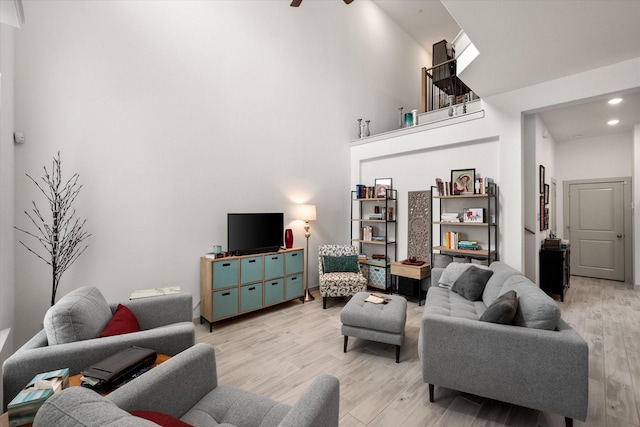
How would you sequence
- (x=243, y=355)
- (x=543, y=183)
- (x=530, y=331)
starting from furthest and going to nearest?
(x=543, y=183) < (x=243, y=355) < (x=530, y=331)

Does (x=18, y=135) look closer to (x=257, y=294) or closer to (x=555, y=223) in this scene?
(x=257, y=294)

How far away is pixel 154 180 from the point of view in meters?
3.42

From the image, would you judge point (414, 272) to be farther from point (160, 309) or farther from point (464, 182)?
point (160, 309)

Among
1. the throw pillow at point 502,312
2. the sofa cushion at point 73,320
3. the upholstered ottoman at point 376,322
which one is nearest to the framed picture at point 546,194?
the upholstered ottoman at point 376,322

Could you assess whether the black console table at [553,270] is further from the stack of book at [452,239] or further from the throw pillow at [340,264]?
the throw pillow at [340,264]

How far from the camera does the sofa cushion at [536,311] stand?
189 centimetres

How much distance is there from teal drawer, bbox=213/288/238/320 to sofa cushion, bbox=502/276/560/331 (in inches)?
119

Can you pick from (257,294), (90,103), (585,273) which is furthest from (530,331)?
(585,273)

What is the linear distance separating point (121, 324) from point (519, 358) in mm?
2726

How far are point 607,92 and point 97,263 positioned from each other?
5.91 m

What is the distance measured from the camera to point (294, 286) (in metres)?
4.41

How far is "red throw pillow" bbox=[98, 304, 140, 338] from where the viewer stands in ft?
6.47

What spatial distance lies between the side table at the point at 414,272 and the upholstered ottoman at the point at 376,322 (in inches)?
57.8

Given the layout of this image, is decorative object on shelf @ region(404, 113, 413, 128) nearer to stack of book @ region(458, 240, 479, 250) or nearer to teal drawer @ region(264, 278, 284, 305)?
stack of book @ region(458, 240, 479, 250)
